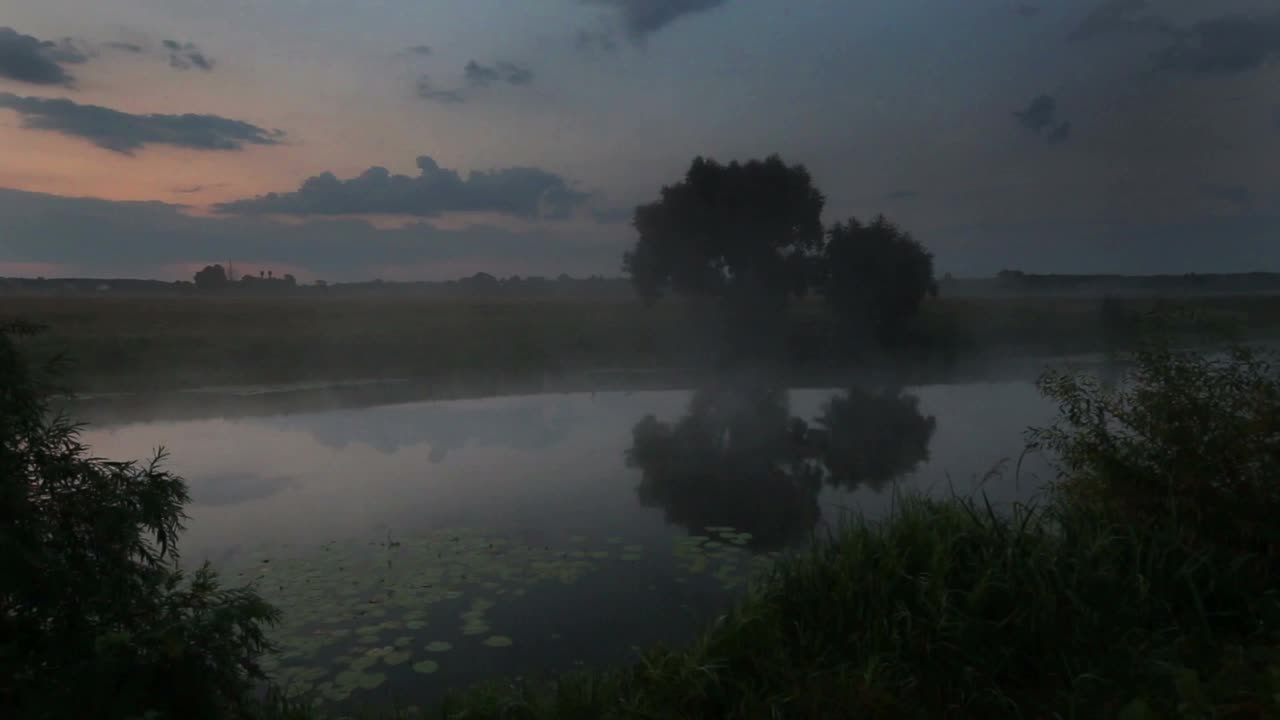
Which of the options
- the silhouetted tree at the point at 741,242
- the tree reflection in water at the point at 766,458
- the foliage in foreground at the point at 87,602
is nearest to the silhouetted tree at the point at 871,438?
the tree reflection in water at the point at 766,458

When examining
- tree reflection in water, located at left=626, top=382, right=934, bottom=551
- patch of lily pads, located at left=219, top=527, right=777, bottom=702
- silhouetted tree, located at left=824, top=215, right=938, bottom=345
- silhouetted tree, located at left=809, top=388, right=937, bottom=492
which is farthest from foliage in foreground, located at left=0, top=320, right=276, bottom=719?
silhouetted tree, located at left=824, top=215, right=938, bottom=345

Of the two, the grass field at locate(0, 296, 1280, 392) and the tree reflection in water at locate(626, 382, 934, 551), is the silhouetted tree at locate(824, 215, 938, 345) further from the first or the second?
the tree reflection in water at locate(626, 382, 934, 551)

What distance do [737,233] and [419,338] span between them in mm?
16885

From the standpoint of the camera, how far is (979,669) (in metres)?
4.68

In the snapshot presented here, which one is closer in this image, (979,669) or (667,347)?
(979,669)

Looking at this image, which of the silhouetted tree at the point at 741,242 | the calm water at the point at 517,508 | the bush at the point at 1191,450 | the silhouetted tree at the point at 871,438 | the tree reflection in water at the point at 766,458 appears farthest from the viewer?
the silhouetted tree at the point at 741,242

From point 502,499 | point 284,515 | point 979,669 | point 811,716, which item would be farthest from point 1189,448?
point 284,515

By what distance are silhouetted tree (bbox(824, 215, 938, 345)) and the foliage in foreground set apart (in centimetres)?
3771

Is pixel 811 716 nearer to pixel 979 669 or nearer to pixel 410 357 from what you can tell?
pixel 979 669

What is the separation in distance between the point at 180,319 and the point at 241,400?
14.0 meters

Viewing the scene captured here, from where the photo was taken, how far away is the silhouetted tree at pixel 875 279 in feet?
128

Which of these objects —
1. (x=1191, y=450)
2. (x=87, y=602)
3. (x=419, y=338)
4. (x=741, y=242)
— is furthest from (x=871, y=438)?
(x=741, y=242)

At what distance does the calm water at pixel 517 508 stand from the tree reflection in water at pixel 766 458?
0.19 ft

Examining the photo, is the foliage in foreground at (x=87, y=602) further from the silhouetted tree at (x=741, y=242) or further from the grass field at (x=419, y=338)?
the silhouetted tree at (x=741, y=242)
